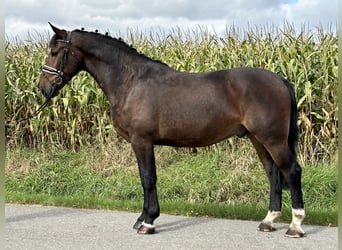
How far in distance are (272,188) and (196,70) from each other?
3.86 metres

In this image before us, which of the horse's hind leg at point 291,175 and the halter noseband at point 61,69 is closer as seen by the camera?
the horse's hind leg at point 291,175

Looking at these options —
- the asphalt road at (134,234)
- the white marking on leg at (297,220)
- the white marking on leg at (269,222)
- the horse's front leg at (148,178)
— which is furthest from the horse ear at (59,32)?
the white marking on leg at (297,220)

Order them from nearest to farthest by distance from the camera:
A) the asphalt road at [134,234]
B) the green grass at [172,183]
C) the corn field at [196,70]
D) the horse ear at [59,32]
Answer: the asphalt road at [134,234] < the horse ear at [59,32] < the green grass at [172,183] < the corn field at [196,70]

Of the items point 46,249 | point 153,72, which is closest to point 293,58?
point 153,72

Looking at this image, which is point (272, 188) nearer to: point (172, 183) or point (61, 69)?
point (172, 183)

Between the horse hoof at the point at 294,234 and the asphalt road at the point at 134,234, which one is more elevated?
the horse hoof at the point at 294,234

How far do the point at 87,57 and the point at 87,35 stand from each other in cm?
26

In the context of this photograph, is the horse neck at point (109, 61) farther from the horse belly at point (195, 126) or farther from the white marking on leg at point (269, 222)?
the white marking on leg at point (269, 222)

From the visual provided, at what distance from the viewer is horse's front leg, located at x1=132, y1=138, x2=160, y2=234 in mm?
5027

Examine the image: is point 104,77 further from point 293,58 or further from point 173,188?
point 293,58

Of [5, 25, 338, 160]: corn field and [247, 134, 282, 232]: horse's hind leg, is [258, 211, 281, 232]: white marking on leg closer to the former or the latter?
[247, 134, 282, 232]: horse's hind leg

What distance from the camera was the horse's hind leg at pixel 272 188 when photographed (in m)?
5.15

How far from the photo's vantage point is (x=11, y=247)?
448 centimetres

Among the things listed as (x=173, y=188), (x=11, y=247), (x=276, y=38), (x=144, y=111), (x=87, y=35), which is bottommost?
(x=11, y=247)
